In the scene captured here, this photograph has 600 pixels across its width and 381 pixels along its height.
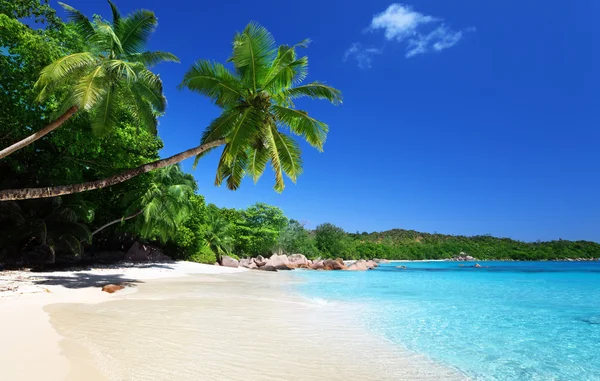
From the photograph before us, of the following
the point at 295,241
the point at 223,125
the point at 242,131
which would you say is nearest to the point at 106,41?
the point at 223,125

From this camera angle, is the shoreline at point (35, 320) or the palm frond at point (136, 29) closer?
the shoreline at point (35, 320)

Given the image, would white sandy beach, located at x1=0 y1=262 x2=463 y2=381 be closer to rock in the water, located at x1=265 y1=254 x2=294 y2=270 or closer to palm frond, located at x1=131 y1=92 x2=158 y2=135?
palm frond, located at x1=131 y1=92 x2=158 y2=135

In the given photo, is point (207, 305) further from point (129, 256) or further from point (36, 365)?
point (129, 256)

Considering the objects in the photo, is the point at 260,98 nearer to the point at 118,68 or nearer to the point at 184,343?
the point at 118,68

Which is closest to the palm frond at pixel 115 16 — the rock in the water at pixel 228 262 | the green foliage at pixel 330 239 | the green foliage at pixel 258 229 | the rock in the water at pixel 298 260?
the rock in the water at pixel 228 262

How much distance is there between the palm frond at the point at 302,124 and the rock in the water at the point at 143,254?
18629mm

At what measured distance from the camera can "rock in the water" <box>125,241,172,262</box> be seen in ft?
80.8

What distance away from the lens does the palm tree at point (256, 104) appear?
9.95 meters

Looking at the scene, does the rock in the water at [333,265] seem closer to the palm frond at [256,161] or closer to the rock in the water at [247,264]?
the rock in the water at [247,264]

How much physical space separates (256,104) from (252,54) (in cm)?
145

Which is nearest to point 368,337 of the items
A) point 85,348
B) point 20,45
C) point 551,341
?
point 551,341

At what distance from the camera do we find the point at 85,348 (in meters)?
4.73

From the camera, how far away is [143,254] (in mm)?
25125

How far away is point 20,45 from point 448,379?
15258mm
